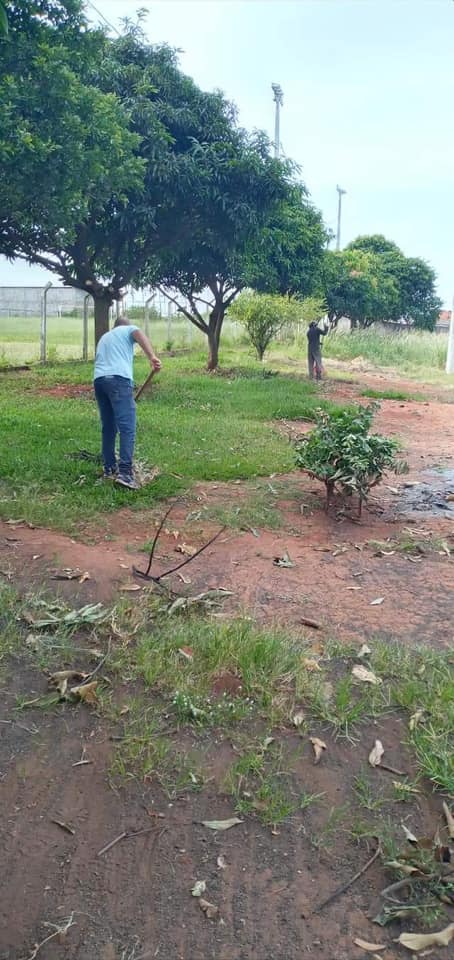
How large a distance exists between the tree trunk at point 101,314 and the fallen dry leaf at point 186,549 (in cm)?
930

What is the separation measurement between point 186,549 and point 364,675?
1.74 m

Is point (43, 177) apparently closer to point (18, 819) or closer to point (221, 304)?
point (18, 819)

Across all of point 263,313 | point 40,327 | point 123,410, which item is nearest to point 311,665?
point 123,410

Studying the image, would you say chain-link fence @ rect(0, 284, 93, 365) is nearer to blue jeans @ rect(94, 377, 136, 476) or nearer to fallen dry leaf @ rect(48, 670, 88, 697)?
blue jeans @ rect(94, 377, 136, 476)

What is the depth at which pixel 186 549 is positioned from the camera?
485 centimetres

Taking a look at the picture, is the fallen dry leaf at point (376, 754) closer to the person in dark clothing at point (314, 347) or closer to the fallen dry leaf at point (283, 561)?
the fallen dry leaf at point (283, 561)

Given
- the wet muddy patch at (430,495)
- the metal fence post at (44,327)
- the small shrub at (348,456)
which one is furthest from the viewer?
the metal fence post at (44,327)

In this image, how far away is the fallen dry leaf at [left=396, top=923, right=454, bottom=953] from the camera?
2189 mm

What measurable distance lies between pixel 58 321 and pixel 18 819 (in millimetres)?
19221

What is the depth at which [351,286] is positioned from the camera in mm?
30047

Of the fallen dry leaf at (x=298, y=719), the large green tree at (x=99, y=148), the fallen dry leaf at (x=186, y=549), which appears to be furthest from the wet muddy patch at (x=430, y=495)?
the large green tree at (x=99, y=148)

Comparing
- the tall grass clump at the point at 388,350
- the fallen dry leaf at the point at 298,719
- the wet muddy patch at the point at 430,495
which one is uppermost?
the tall grass clump at the point at 388,350

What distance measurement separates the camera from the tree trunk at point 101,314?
44.4 ft

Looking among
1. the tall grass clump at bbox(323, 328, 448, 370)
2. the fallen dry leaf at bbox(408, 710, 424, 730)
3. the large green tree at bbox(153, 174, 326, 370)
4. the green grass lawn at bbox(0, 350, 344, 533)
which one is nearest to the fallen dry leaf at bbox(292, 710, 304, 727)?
the fallen dry leaf at bbox(408, 710, 424, 730)
